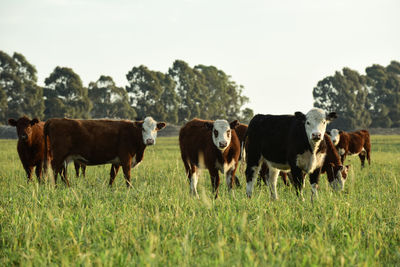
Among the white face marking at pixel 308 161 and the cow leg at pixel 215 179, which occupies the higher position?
the white face marking at pixel 308 161

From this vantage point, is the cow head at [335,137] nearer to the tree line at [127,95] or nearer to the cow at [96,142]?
the cow at [96,142]

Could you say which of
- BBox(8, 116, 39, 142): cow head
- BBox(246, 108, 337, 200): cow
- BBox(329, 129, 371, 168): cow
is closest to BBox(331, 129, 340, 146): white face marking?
BBox(329, 129, 371, 168): cow

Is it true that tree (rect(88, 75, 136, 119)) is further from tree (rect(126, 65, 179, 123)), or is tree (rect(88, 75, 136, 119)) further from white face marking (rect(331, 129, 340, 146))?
white face marking (rect(331, 129, 340, 146))

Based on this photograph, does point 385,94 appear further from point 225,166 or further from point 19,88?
point 225,166

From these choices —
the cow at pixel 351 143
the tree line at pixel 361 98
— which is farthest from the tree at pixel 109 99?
the cow at pixel 351 143

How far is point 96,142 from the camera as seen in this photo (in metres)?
9.50

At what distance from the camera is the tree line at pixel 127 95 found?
53281mm

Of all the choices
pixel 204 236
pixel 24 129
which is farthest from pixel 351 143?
pixel 204 236

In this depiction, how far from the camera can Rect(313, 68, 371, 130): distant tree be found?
6869cm

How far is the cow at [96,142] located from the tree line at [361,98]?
6351cm

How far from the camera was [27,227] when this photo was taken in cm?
402

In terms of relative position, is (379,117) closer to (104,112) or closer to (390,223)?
(104,112)

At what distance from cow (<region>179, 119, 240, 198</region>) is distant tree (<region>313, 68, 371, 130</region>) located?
63653 mm

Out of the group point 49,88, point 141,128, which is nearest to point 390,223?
point 141,128
